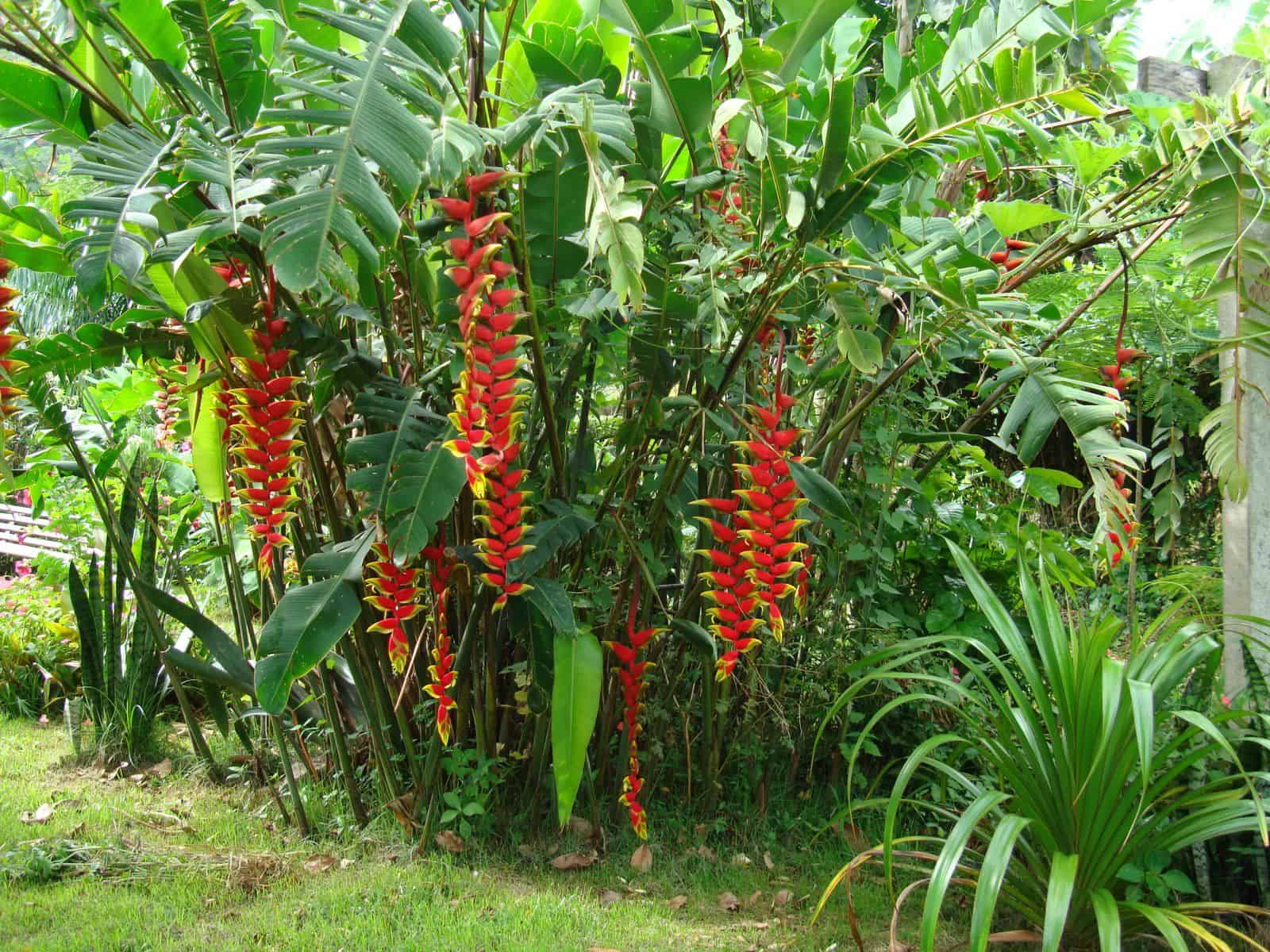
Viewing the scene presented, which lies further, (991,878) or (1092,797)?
(1092,797)

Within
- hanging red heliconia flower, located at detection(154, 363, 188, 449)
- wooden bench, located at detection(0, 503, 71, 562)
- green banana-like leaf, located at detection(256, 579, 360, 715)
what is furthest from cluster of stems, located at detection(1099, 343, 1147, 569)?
wooden bench, located at detection(0, 503, 71, 562)

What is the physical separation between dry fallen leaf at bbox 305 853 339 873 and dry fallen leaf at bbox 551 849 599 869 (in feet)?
2.03

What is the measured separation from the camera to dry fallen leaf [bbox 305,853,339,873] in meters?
2.78

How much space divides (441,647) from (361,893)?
73 cm

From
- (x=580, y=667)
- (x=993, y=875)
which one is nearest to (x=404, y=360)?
(x=580, y=667)

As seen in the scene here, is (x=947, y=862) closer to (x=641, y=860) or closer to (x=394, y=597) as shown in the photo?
(x=641, y=860)

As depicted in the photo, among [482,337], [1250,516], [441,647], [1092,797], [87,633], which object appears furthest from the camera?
[87,633]

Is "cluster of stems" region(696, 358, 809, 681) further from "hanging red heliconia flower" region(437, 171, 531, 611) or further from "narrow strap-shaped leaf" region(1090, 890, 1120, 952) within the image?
"narrow strap-shaped leaf" region(1090, 890, 1120, 952)

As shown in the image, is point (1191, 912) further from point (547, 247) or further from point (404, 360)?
point (404, 360)

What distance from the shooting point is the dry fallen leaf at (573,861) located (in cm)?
277

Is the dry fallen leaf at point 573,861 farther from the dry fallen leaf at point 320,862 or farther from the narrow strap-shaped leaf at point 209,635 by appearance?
the narrow strap-shaped leaf at point 209,635

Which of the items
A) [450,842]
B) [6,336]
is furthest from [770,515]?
[6,336]

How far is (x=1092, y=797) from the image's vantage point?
7.29 ft

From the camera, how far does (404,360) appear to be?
277 centimetres
